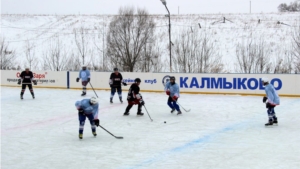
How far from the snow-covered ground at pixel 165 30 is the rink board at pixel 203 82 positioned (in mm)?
13654

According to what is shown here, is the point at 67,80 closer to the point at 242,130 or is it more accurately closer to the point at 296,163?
the point at 242,130

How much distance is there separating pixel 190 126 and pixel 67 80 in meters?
11.9

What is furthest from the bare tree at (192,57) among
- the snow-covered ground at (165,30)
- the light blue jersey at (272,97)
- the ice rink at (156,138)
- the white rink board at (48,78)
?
the light blue jersey at (272,97)

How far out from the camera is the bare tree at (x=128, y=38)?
1278 inches

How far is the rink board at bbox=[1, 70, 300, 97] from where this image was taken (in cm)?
1853

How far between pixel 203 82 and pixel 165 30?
26.8 metres

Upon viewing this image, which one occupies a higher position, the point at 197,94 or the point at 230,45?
the point at 230,45

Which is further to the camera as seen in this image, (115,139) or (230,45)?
(230,45)

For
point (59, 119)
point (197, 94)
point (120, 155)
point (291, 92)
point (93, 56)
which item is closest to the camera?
point (120, 155)

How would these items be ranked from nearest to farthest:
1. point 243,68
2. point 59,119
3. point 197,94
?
point 59,119 < point 197,94 < point 243,68

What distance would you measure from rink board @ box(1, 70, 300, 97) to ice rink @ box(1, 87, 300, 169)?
2059 mm

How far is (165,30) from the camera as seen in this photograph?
45.9 m

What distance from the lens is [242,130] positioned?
11.2 metres

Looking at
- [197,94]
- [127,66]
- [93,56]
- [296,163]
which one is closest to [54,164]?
[296,163]
